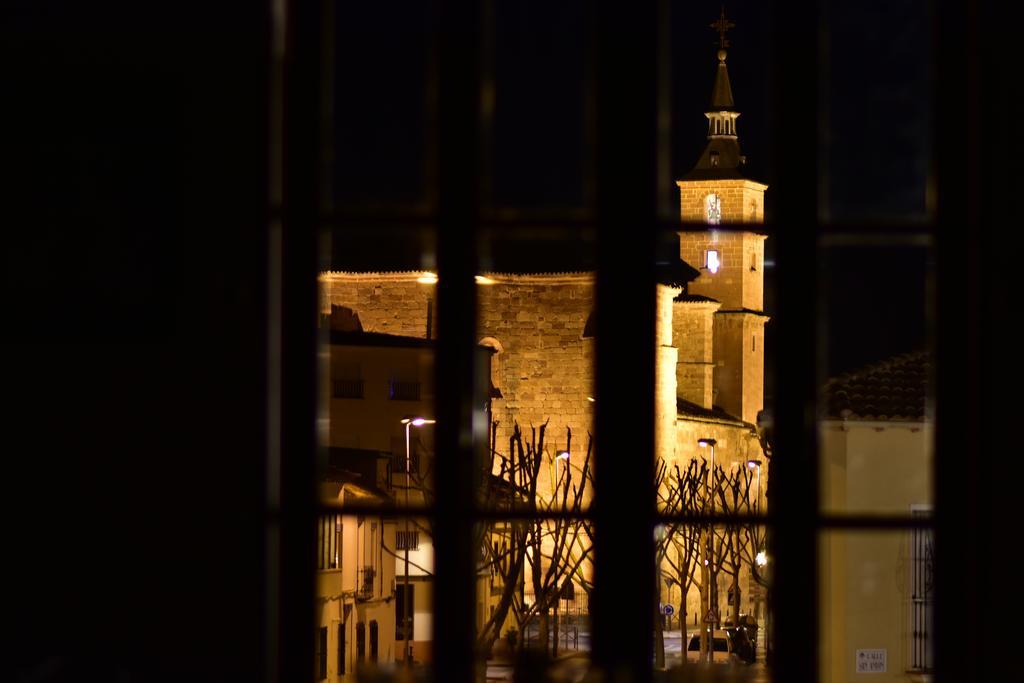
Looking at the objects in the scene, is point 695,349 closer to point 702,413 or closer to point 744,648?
point 702,413

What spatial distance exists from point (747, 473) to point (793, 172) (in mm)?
28692

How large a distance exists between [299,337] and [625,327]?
2.14ft

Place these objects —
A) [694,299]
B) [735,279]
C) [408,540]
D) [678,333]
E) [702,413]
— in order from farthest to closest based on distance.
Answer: [735,279] < [678,333] < [694,299] < [702,413] < [408,540]

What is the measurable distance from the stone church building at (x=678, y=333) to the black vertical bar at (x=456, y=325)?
63.4 ft

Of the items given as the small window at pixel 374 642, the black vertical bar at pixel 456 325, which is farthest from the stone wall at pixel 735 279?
the black vertical bar at pixel 456 325

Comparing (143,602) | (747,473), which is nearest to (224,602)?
(143,602)

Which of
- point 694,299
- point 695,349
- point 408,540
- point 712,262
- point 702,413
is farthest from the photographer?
point 712,262

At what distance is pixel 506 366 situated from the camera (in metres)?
42.5

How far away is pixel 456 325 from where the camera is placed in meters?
3.30

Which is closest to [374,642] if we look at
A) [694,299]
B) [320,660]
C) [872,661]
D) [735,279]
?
[872,661]

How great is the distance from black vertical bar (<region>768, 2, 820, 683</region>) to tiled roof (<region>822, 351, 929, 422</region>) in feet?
24.6

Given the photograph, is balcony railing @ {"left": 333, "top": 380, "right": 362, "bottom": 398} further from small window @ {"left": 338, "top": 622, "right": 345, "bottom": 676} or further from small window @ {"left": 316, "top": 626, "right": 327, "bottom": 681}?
small window @ {"left": 338, "top": 622, "right": 345, "bottom": 676}

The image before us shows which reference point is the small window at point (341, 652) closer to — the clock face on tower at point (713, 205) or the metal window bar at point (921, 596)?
the metal window bar at point (921, 596)

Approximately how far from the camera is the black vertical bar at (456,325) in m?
3.26
